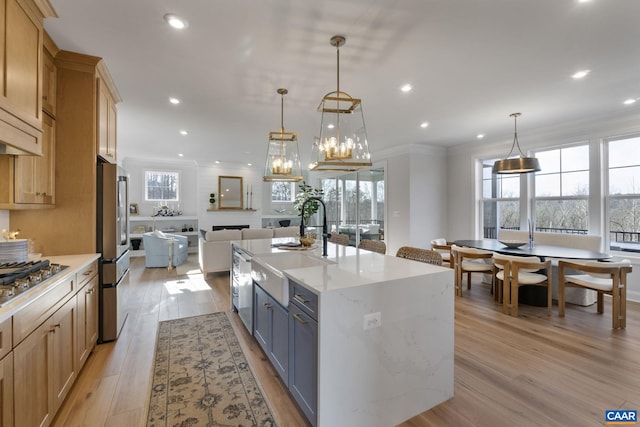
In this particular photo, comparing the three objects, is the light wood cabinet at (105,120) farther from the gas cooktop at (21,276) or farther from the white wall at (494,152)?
the white wall at (494,152)

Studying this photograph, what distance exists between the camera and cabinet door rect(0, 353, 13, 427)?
124 cm

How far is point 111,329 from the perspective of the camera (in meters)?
2.93

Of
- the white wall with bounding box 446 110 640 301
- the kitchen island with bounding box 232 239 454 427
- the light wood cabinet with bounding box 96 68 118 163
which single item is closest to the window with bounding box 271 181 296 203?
the white wall with bounding box 446 110 640 301

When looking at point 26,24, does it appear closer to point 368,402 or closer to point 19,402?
point 19,402

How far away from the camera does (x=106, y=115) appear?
3.14m

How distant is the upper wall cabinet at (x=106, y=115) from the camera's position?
9.40 ft

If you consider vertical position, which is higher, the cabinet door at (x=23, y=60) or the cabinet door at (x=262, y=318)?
the cabinet door at (x=23, y=60)

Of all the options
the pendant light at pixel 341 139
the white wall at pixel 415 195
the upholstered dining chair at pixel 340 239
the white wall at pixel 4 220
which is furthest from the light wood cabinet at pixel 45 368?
the white wall at pixel 415 195

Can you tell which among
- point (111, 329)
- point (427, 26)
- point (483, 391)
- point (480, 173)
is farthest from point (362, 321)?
point (480, 173)

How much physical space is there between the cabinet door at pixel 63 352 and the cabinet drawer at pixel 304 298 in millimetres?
1479

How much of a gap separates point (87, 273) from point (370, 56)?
126 inches

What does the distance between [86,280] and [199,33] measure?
2282 millimetres

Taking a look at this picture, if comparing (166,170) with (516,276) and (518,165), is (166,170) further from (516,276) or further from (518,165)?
(516,276)

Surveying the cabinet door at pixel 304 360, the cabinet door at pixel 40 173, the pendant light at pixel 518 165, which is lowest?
the cabinet door at pixel 304 360
